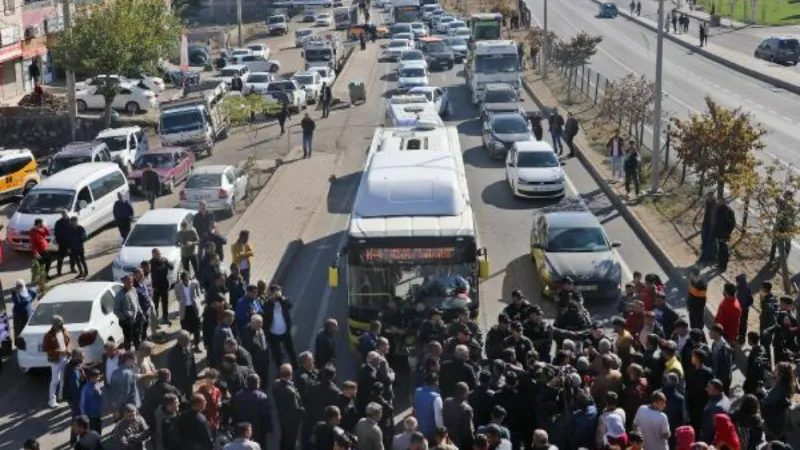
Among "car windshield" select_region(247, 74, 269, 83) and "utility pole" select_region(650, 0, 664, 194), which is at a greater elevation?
"utility pole" select_region(650, 0, 664, 194)

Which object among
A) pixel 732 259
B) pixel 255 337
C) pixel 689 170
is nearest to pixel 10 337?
pixel 255 337

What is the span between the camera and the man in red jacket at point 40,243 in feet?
86.7

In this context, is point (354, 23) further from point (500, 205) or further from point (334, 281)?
point (334, 281)

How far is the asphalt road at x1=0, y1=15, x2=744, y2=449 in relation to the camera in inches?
733

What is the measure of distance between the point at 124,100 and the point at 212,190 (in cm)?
2312

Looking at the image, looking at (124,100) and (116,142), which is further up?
(116,142)

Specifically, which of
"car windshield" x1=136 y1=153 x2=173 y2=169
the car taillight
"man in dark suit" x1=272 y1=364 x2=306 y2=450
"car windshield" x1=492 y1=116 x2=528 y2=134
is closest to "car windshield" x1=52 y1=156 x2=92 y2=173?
"car windshield" x1=136 y1=153 x2=173 y2=169

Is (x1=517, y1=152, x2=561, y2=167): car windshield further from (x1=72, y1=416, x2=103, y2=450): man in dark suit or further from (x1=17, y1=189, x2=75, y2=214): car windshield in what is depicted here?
Result: (x1=72, y1=416, x2=103, y2=450): man in dark suit

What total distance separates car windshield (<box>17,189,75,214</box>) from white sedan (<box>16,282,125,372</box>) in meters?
8.65

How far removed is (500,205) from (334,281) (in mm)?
14437

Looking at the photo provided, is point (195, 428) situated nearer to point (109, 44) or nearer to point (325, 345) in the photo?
point (325, 345)

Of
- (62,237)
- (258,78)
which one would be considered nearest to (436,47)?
(258,78)

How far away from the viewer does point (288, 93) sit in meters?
52.3

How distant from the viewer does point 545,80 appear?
60.7 m
